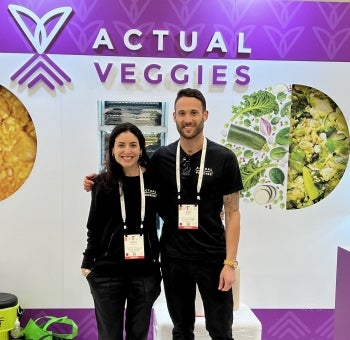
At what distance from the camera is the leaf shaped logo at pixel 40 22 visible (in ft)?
9.70

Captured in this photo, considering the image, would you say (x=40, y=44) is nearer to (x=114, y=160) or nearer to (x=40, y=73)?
(x=40, y=73)

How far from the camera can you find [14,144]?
309 centimetres

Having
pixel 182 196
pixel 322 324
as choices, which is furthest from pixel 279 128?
pixel 322 324

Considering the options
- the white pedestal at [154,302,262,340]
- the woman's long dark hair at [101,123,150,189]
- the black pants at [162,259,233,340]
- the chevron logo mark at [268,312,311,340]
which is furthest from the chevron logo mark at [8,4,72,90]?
the chevron logo mark at [268,312,311,340]

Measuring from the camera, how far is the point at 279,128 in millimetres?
3172

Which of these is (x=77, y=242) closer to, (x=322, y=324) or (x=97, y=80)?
(x=97, y=80)

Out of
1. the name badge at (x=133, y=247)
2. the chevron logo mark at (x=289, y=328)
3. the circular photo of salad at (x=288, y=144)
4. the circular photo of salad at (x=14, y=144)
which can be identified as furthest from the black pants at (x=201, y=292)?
the circular photo of salad at (x=14, y=144)

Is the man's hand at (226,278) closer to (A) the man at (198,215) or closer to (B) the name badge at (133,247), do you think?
(A) the man at (198,215)

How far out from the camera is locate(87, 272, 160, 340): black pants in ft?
7.07

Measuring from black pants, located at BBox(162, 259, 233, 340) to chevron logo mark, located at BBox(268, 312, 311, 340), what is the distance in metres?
1.22

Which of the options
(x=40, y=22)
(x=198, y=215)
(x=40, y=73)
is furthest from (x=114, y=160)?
(x=40, y=22)

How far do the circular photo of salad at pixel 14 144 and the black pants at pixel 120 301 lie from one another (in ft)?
4.07

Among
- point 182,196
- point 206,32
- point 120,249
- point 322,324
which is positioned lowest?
point 322,324

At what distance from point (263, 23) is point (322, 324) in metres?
2.21
